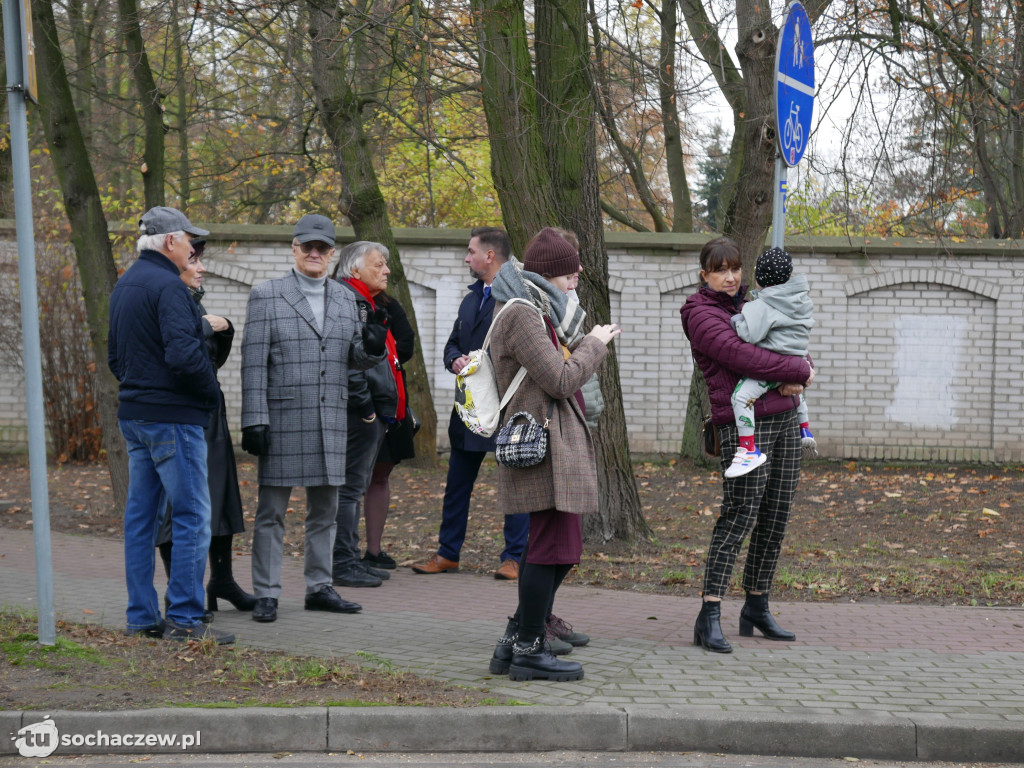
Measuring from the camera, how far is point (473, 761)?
4.21 metres

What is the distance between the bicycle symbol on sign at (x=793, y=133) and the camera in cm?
580

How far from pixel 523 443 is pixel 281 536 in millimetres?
2080

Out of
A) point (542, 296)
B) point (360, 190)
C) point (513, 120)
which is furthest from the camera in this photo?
point (360, 190)

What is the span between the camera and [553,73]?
27.2 feet

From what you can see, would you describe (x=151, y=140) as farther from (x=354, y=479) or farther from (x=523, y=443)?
(x=523, y=443)

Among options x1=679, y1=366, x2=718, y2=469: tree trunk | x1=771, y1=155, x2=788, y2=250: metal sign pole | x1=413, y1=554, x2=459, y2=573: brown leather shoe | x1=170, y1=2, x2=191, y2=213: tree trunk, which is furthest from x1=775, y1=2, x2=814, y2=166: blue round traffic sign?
x1=679, y1=366, x2=718, y2=469: tree trunk

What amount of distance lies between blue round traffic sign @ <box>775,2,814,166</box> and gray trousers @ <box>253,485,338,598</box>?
305 cm

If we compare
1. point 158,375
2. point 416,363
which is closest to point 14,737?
point 158,375

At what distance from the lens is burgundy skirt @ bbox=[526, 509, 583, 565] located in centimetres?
482

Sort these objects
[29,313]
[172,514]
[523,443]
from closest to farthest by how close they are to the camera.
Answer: [523,443]
[29,313]
[172,514]

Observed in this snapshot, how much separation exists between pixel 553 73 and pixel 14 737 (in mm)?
5823

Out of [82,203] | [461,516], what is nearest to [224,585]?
[461,516]

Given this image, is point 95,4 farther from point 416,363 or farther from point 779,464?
point 779,464

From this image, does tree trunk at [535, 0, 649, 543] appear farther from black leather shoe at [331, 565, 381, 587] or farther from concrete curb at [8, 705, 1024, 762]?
concrete curb at [8, 705, 1024, 762]
